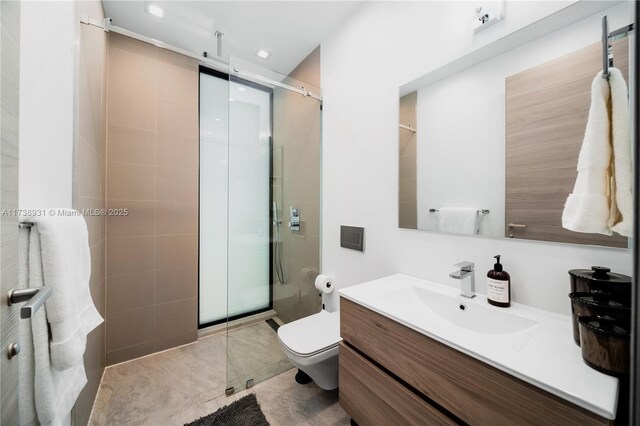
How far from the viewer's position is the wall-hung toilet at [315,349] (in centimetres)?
141

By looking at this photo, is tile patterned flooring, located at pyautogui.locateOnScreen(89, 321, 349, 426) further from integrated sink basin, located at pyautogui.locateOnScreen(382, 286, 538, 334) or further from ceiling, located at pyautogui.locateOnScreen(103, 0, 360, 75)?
ceiling, located at pyautogui.locateOnScreen(103, 0, 360, 75)

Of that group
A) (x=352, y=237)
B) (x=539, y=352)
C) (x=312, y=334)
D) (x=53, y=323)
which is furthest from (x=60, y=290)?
(x=352, y=237)

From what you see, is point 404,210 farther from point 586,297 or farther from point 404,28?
point 404,28

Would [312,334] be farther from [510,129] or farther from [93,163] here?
[93,163]

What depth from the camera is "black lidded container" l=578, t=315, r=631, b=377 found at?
0.59 m

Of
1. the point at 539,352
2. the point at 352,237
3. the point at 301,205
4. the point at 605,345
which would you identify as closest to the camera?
the point at 605,345

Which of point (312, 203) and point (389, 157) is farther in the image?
point (312, 203)

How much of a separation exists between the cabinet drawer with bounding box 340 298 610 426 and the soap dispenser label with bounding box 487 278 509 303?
39cm

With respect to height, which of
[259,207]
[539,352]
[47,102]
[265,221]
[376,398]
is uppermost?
[47,102]

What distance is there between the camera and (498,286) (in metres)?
1.03

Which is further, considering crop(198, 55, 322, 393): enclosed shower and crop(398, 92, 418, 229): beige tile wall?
crop(198, 55, 322, 393): enclosed shower

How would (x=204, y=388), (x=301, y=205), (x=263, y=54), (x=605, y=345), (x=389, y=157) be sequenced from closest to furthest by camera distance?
(x=605, y=345)
(x=389, y=157)
(x=204, y=388)
(x=301, y=205)
(x=263, y=54)

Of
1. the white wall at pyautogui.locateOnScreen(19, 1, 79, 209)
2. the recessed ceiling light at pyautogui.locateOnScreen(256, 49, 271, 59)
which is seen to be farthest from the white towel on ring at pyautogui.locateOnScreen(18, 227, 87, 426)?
the recessed ceiling light at pyautogui.locateOnScreen(256, 49, 271, 59)

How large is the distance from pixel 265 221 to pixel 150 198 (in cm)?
99
